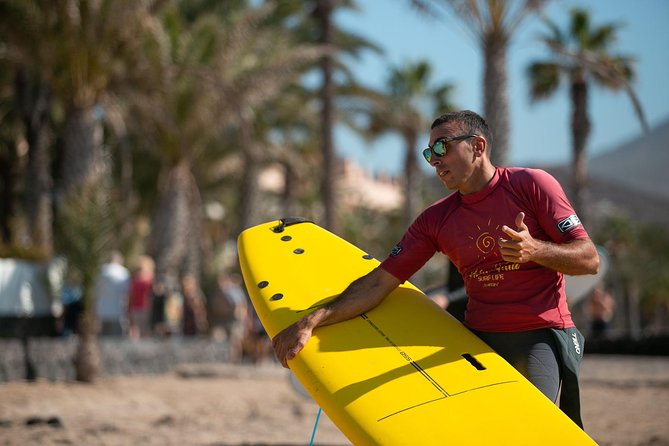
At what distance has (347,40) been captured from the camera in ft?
67.9

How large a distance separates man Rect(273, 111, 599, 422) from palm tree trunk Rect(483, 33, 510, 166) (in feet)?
27.5

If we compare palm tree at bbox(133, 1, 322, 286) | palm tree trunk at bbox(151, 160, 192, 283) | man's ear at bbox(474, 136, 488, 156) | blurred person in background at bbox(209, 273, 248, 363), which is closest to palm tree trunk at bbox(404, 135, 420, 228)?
palm tree at bbox(133, 1, 322, 286)

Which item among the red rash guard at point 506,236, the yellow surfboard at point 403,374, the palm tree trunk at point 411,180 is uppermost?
the red rash guard at point 506,236

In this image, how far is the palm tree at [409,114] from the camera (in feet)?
78.4

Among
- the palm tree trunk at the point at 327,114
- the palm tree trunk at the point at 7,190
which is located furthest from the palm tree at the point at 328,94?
the palm tree trunk at the point at 7,190

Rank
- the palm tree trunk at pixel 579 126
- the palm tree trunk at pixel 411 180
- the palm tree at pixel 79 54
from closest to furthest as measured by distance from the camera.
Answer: the palm tree at pixel 79 54
the palm tree trunk at pixel 579 126
the palm tree trunk at pixel 411 180

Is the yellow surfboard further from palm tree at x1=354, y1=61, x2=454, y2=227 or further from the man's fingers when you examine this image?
palm tree at x1=354, y1=61, x2=454, y2=227

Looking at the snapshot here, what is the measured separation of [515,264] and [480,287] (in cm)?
20

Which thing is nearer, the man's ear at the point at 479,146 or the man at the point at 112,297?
the man's ear at the point at 479,146

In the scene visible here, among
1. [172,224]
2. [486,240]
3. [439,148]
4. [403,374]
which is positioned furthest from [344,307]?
[172,224]

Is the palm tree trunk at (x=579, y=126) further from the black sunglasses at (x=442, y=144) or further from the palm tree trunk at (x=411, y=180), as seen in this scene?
the black sunglasses at (x=442, y=144)

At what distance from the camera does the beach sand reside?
630 centimetres

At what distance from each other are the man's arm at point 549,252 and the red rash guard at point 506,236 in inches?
3.1

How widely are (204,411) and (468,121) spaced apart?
5.35 metres
